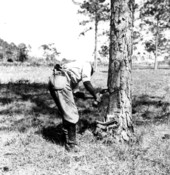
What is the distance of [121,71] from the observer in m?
5.13

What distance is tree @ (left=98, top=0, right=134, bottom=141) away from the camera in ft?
16.7

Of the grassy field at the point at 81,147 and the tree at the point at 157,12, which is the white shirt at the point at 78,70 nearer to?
the grassy field at the point at 81,147

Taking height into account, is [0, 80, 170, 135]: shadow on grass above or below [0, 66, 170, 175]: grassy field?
above

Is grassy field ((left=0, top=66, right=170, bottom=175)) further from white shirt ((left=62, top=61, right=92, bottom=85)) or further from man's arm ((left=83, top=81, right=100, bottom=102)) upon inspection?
white shirt ((left=62, top=61, right=92, bottom=85))

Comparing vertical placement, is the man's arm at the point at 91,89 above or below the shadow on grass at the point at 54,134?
above

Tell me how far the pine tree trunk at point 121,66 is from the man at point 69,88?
0.72 meters

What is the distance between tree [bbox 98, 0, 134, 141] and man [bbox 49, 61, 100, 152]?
72 centimetres

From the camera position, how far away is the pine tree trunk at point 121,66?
510cm

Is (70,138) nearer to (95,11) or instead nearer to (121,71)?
(121,71)

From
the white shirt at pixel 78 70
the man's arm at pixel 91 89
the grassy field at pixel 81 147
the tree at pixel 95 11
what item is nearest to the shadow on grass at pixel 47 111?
the grassy field at pixel 81 147

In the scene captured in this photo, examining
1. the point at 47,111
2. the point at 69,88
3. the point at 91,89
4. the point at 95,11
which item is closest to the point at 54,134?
the point at 69,88

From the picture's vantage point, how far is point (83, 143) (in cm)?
488

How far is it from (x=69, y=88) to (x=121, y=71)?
46.9 inches

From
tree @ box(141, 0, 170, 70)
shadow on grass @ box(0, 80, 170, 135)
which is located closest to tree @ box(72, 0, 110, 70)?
tree @ box(141, 0, 170, 70)
